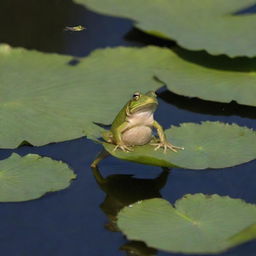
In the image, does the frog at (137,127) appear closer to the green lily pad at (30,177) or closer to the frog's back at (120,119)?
the frog's back at (120,119)

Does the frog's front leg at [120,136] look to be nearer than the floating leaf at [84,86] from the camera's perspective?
Yes

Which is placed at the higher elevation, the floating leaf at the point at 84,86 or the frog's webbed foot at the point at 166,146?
the frog's webbed foot at the point at 166,146

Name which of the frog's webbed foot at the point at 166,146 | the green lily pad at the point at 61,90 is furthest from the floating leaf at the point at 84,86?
the frog's webbed foot at the point at 166,146

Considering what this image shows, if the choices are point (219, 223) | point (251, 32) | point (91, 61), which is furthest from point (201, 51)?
point (219, 223)

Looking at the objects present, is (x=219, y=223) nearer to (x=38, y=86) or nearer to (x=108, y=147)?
(x=108, y=147)

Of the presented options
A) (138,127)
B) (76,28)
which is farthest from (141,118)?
(76,28)

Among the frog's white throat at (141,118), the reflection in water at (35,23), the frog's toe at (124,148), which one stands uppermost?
the frog's white throat at (141,118)
